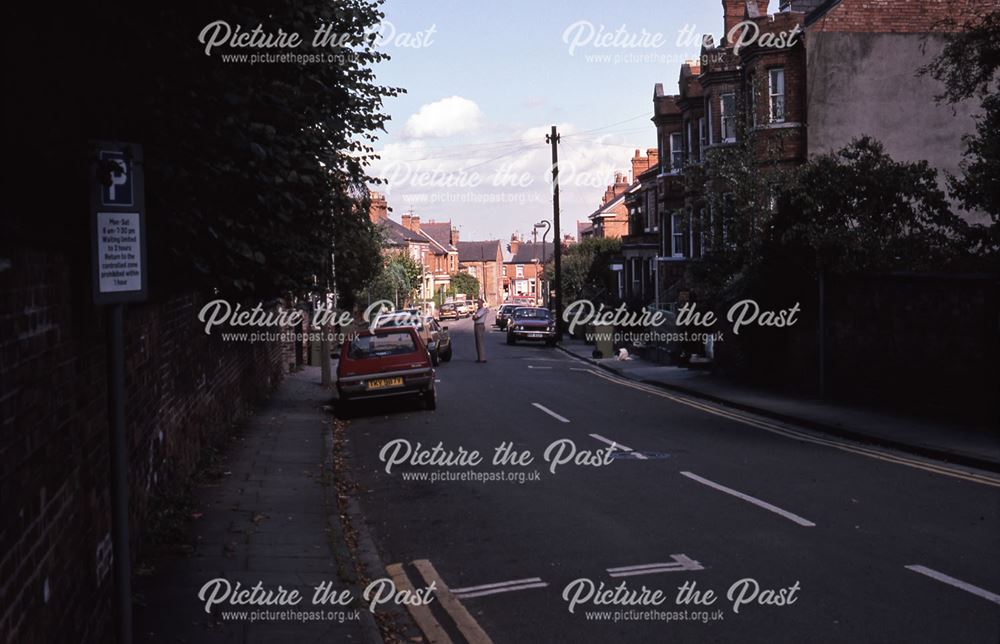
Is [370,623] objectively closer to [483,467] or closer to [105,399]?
[105,399]

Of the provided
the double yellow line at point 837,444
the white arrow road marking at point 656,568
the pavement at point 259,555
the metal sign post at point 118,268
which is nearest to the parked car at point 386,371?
the pavement at point 259,555

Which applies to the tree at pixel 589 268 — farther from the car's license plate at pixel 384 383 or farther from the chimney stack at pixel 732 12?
the car's license plate at pixel 384 383

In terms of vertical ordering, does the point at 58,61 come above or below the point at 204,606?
above

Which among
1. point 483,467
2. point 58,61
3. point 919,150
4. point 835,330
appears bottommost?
point 483,467

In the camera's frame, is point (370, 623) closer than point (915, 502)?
Yes

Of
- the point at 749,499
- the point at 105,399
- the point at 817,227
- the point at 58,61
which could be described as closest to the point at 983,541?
the point at 749,499

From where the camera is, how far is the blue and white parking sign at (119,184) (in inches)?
188

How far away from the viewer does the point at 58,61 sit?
501 centimetres

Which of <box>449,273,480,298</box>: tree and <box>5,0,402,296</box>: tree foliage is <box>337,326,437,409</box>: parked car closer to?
<box>5,0,402,296</box>: tree foliage

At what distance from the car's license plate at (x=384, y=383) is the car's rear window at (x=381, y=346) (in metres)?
0.67

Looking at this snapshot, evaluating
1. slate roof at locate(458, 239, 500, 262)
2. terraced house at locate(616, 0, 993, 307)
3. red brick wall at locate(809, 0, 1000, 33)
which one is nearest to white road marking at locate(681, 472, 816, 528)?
terraced house at locate(616, 0, 993, 307)

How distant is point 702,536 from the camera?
888 cm

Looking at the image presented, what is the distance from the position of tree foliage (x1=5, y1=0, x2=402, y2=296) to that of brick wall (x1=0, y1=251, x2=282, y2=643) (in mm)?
405

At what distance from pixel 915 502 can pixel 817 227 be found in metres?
10.2
